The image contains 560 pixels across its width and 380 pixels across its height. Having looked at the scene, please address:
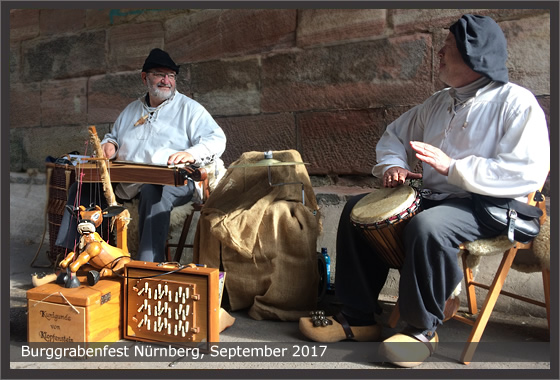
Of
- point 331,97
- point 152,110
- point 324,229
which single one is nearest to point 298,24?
point 331,97

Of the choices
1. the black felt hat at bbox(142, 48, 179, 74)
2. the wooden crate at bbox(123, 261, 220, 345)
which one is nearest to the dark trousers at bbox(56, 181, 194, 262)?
the wooden crate at bbox(123, 261, 220, 345)

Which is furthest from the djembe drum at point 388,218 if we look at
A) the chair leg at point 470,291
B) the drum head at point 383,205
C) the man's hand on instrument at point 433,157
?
the chair leg at point 470,291

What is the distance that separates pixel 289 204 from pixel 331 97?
1.41 m

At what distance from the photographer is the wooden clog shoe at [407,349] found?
7.72 feet

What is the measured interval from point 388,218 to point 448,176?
0.35 m

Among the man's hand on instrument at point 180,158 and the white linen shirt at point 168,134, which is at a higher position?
the white linen shirt at point 168,134

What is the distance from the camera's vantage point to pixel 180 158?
3291 mm

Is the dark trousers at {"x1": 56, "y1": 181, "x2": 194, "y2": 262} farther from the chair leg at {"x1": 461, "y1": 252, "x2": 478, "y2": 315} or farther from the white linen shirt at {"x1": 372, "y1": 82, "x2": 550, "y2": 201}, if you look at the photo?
the chair leg at {"x1": 461, "y1": 252, "x2": 478, "y2": 315}

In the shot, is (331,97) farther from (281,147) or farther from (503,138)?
(503,138)

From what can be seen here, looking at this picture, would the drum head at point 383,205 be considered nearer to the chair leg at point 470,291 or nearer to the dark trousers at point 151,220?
the chair leg at point 470,291

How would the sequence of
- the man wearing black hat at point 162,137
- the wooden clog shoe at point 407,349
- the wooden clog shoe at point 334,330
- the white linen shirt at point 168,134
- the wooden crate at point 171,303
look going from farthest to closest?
the white linen shirt at point 168,134 → the man wearing black hat at point 162,137 → the wooden clog shoe at point 334,330 → the wooden crate at point 171,303 → the wooden clog shoe at point 407,349

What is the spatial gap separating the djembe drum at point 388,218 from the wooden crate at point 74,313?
4.14 ft

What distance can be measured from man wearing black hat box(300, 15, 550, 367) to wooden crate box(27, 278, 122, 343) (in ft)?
3.18

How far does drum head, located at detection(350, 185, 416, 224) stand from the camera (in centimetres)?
249
